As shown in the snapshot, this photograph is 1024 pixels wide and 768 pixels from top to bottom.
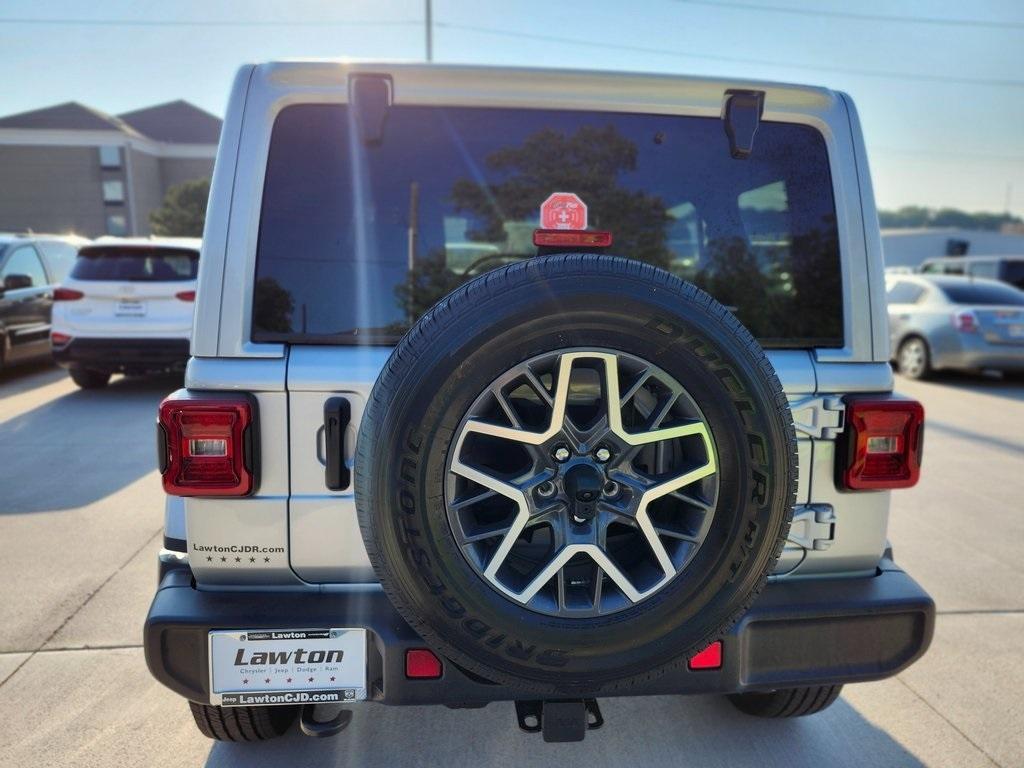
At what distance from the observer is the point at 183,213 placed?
4028 cm

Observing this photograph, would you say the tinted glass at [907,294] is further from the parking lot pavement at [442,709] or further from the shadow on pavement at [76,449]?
the shadow on pavement at [76,449]

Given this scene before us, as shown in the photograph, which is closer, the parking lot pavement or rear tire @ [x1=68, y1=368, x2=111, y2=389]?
the parking lot pavement

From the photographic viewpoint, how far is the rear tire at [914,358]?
10.2m

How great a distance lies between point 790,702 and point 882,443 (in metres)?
1.02

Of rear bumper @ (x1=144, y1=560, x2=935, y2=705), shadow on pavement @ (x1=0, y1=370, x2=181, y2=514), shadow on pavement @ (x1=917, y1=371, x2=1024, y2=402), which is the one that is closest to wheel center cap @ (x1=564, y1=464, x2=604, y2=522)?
rear bumper @ (x1=144, y1=560, x2=935, y2=705)

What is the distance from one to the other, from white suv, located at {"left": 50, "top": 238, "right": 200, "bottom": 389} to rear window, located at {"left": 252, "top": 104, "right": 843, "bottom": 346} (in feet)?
21.5

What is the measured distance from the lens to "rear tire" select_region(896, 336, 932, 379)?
401 inches

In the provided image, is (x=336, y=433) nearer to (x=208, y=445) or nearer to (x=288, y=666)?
(x=208, y=445)

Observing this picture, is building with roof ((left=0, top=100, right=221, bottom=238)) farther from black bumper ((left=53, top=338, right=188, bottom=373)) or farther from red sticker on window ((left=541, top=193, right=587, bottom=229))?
red sticker on window ((left=541, top=193, right=587, bottom=229))

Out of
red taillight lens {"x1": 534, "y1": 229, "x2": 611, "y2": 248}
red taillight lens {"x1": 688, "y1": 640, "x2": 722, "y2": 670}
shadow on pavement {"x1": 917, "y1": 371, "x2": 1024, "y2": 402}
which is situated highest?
red taillight lens {"x1": 534, "y1": 229, "x2": 611, "y2": 248}

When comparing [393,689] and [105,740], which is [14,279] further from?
[393,689]

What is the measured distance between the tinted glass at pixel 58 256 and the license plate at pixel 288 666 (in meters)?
9.88

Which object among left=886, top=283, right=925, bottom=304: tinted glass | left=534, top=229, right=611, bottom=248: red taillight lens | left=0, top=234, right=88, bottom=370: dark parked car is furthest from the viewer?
left=886, top=283, right=925, bottom=304: tinted glass

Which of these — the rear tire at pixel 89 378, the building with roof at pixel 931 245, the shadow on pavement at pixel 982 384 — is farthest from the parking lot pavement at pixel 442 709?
the building with roof at pixel 931 245
